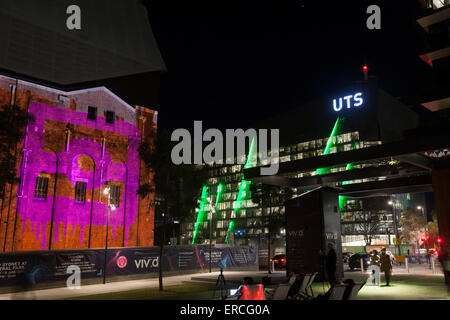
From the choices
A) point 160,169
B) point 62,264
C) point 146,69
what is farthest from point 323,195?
point 146,69

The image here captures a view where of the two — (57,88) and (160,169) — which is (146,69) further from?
(160,169)

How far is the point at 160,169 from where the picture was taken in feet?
69.8

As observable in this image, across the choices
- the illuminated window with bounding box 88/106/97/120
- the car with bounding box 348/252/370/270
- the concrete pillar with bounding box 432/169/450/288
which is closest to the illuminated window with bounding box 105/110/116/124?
the illuminated window with bounding box 88/106/97/120

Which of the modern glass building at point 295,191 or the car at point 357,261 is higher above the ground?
the modern glass building at point 295,191

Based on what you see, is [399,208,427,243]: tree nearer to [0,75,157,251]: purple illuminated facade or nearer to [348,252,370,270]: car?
[348,252,370,270]: car

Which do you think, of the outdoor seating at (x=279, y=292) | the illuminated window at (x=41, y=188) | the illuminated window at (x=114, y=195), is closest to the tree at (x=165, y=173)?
the outdoor seating at (x=279, y=292)

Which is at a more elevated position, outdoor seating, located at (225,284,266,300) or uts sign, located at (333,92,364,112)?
uts sign, located at (333,92,364,112)

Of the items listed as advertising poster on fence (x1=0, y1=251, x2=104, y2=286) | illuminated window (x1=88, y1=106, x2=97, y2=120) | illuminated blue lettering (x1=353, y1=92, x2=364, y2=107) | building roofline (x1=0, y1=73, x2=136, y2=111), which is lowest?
advertising poster on fence (x1=0, y1=251, x2=104, y2=286)

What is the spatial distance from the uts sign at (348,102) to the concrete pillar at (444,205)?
20.9 feet

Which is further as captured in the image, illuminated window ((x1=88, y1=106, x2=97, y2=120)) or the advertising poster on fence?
illuminated window ((x1=88, y1=106, x2=97, y2=120))

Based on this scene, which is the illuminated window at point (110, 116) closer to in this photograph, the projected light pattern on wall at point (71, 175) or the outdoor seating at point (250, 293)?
the projected light pattern on wall at point (71, 175)

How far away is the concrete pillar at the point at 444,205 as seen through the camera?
18938mm

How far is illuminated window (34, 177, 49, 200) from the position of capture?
1314 inches

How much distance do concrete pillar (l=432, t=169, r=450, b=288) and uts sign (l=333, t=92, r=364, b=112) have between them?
6.38 metres
